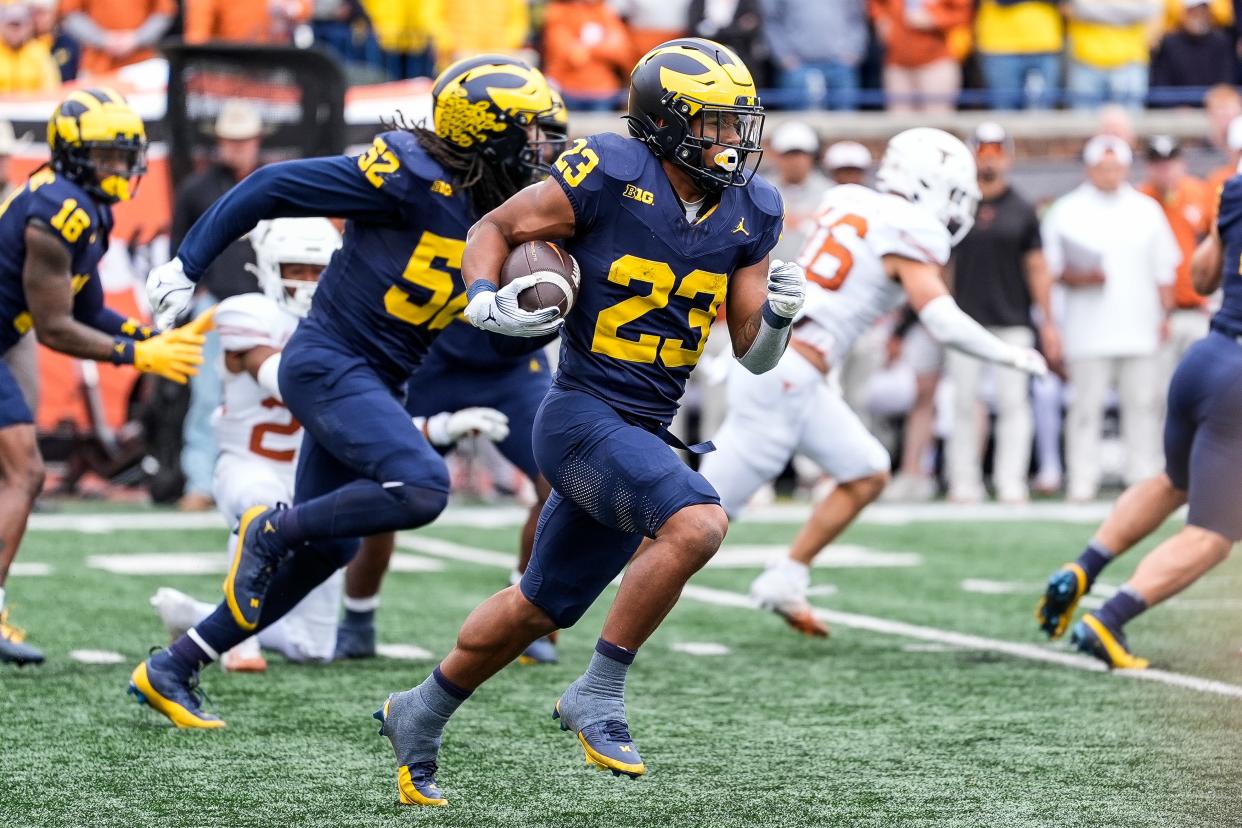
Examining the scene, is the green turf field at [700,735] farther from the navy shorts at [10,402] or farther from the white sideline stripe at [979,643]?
the navy shorts at [10,402]

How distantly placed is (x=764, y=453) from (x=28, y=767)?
9.90 feet

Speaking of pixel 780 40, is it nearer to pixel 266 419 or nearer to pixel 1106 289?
pixel 1106 289

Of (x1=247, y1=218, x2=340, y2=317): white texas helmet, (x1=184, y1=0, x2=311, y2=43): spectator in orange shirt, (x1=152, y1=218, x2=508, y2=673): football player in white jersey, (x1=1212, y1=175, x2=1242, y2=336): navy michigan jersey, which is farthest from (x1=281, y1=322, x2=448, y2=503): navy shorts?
(x1=184, y1=0, x2=311, y2=43): spectator in orange shirt

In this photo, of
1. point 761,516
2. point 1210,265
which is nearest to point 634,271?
point 1210,265

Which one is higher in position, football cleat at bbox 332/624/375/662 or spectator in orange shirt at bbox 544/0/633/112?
spectator in orange shirt at bbox 544/0/633/112

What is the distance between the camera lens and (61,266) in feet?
19.9

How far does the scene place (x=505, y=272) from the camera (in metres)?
4.27

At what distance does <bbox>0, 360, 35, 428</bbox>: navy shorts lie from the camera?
20.2 feet

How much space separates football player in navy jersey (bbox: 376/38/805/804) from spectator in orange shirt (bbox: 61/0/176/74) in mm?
8855

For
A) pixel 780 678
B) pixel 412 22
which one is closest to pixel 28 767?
pixel 780 678

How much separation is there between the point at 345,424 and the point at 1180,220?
7.93 m

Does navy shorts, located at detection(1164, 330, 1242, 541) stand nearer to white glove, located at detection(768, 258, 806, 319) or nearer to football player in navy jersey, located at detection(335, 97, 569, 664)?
football player in navy jersey, located at detection(335, 97, 569, 664)

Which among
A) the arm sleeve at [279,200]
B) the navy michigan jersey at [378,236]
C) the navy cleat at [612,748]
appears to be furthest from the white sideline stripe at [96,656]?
the navy cleat at [612,748]

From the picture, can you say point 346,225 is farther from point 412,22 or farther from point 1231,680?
point 412,22
